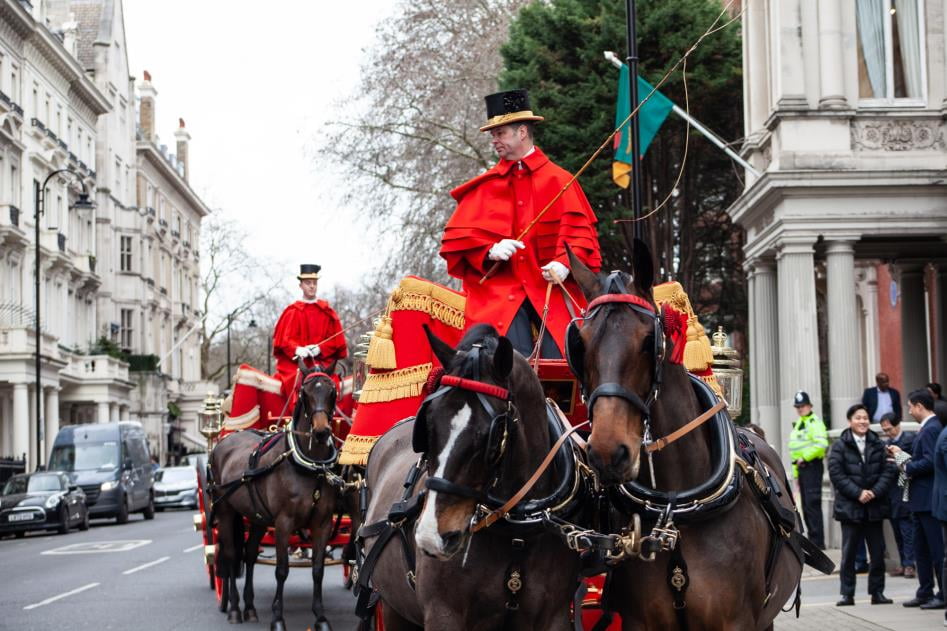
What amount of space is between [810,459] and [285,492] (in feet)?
30.0

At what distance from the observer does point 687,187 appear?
3616 cm

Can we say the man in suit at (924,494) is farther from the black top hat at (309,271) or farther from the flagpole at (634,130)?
the black top hat at (309,271)

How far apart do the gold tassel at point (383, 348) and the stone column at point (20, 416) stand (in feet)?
160

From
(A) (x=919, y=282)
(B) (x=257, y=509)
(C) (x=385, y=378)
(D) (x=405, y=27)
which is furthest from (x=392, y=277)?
(C) (x=385, y=378)

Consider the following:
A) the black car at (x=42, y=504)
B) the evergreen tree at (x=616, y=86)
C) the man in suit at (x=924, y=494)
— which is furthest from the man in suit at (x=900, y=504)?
the black car at (x=42, y=504)

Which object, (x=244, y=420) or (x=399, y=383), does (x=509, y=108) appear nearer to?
(x=399, y=383)

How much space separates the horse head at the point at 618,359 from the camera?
6000 millimetres

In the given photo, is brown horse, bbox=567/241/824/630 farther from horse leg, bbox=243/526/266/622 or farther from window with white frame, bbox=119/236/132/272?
window with white frame, bbox=119/236/132/272

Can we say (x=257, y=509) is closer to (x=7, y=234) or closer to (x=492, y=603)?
(x=492, y=603)

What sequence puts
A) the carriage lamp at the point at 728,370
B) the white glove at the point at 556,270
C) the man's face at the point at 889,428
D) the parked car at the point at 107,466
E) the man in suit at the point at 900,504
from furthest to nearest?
the parked car at the point at 107,466 → the man in suit at the point at 900,504 → the man's face at the point at 889,428 → the carriage lamp at the point at 728,370 → the white glove at the point at 556,270

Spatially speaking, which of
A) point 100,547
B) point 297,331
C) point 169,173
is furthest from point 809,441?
point 169,173

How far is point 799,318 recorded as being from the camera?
87.4ft

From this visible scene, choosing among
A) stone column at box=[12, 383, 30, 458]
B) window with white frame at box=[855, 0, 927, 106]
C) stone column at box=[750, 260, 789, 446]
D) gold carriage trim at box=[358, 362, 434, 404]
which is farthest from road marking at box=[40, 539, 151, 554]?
stone column at box=[12, 383, 30, 458]

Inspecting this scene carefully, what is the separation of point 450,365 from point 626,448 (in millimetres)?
875
